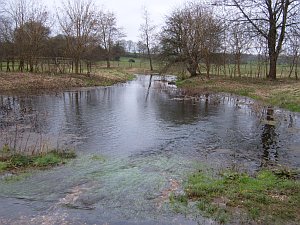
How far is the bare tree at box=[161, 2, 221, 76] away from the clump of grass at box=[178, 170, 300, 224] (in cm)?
2800

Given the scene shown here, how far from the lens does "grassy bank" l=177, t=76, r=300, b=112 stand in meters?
21.6

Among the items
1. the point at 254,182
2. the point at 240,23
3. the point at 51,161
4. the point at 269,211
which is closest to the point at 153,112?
the point at 51,161

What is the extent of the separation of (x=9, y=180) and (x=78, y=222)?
116 inches

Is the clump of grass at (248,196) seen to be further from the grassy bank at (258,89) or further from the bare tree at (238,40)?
the bare tree at (238,40)

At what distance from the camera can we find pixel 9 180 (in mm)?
8305

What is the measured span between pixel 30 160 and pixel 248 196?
20.1 feet

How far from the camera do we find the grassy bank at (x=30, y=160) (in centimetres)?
922

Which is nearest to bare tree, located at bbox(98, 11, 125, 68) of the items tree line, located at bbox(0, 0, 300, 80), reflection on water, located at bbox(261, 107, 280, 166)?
tree line, located at bbox(0, 0, 300, 80)

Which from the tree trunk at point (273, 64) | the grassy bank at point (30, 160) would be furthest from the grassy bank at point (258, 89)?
the grassy bank at point (30, 160)

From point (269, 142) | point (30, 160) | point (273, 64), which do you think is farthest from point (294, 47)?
point (30, 160)

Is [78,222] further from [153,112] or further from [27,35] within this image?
[27,35]

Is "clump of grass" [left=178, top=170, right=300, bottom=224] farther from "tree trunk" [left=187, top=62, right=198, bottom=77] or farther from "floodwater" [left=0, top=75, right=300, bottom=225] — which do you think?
"tree trunk" [left=187, top=62, right=198, bottom=77]

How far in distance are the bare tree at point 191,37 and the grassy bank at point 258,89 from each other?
10.9ft

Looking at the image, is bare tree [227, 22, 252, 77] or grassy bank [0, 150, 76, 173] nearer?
grassy bank [0, 150, 76, 173]
